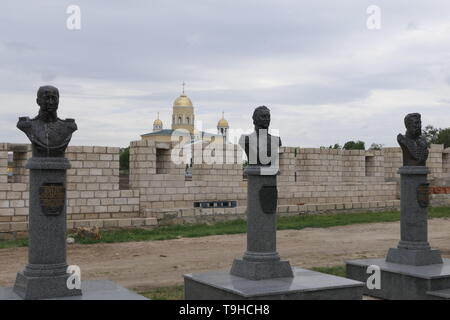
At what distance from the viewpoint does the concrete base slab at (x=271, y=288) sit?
609cm

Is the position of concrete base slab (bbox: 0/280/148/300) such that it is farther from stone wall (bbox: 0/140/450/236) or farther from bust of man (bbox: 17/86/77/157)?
stone wall (bbox: 0/140/450/236)

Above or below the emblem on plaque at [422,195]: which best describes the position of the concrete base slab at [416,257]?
below

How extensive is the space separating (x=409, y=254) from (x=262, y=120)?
2.94m

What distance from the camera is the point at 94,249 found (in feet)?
39.5

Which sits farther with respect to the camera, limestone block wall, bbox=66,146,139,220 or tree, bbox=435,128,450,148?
tree, bbox=435,128,450,148

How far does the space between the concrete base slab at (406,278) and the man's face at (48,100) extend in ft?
15.8

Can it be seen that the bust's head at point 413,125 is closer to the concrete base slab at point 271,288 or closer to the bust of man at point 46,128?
the concrete base slab at point 271,288

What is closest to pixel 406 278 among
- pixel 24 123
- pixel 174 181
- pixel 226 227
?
pixel 24 123

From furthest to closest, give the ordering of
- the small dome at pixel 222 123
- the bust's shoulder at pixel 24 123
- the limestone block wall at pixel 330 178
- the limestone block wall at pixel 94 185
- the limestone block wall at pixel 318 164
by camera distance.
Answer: the small dome at pixel 222 123, the limestone block wall at pixel 318 164, the limestone block wall at pixel 330 178, the limestone block wall at pixel 94 185, the bust's shoulder at pixel 24 123

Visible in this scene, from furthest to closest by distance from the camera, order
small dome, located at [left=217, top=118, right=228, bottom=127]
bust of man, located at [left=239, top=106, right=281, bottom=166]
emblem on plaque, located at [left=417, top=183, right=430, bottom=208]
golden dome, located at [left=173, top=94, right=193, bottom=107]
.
→ 1. small dome, located at [left=217, top=118, right=228, bottom=127]
2. golden dome, located at [left=173, top=94, right=193, bottom=107]
3. emblem on plaque, located at [left=417, top=183, right=430, bottom=208]
4. bust of man, located at [left=239, top=106, right=281, bottom=166]

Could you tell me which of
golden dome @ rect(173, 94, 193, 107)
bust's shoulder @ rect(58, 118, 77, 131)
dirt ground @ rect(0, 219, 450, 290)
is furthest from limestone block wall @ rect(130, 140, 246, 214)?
golden dome @ rect(173, 94, 193, 107)

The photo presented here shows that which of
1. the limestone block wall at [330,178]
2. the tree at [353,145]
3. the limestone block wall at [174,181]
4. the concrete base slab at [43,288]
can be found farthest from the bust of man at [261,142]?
the tree at [353,145]

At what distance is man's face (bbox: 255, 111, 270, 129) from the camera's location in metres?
7.15
